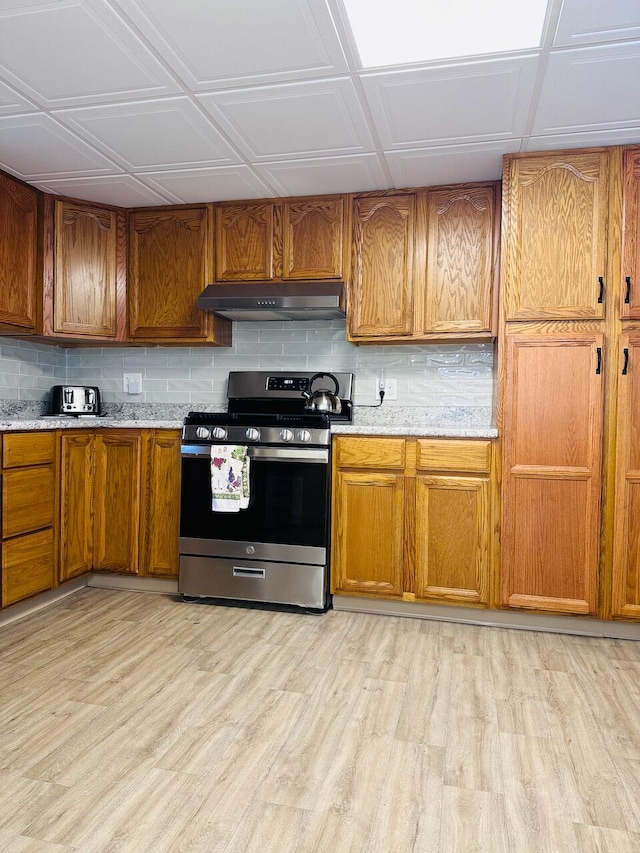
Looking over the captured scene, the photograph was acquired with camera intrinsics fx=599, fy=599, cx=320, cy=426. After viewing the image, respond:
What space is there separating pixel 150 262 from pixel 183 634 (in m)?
2.12

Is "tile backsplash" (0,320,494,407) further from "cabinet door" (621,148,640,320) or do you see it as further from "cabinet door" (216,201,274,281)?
"cabinet door" (621,148,640,320)

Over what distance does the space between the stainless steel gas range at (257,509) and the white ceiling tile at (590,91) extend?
1.63 meters

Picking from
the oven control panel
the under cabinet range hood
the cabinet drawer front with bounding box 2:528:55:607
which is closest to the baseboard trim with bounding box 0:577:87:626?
the cabinet drawer front with bounding box 2:528:55:607

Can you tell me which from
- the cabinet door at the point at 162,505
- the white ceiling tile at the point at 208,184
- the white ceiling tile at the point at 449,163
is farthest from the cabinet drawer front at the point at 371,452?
the white ceiling tile at the point at 208,184

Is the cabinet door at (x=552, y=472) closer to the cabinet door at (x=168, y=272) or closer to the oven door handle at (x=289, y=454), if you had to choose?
the oven door handle at (x=289, y=454)

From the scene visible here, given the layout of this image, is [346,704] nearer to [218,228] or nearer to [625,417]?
[625,417]

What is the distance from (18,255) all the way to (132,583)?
1.84 metres

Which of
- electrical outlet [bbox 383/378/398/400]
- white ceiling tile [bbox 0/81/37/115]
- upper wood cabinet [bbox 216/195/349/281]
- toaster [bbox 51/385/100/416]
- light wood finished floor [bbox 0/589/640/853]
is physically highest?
white ceiling tile [bbox 0/81/37/115]

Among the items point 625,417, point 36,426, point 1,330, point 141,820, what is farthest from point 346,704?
point 1,330

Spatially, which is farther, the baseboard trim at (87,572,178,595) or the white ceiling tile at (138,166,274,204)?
the baseboard trim at (87,572,178,595)

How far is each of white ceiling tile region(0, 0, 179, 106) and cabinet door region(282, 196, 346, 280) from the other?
1184 mm

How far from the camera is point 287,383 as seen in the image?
360 cm

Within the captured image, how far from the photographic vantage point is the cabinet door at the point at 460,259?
3.07 m

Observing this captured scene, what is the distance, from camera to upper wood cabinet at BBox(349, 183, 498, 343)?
308cm
